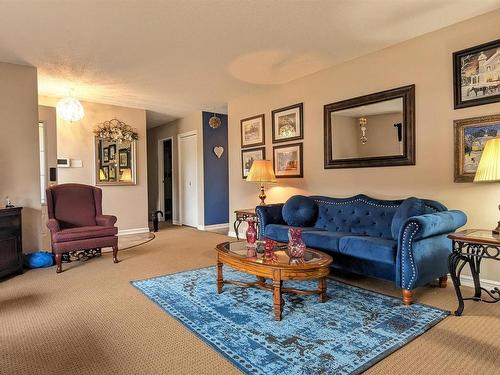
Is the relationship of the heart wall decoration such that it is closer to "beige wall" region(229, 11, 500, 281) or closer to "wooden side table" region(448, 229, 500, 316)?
"beige wall" region(229, 11, 500, 281)

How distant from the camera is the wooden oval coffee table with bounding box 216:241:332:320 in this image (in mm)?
2273

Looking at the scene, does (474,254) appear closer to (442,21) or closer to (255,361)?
(255,361)

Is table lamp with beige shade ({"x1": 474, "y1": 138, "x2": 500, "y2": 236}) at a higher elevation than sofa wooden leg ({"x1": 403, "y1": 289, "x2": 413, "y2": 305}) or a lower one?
higher

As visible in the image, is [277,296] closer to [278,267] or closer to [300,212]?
[278,267]

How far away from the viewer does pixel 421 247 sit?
2.55 metres

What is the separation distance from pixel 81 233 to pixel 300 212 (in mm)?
2635

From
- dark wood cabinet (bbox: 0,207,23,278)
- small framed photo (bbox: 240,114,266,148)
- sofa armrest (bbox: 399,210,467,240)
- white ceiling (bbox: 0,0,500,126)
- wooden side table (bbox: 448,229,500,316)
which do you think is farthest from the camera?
small framed photo (bbox: 240,114,266,148)

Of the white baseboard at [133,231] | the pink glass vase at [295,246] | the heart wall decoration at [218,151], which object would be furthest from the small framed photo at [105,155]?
the pink glass vase at [295,246]

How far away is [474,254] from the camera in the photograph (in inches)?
90.7

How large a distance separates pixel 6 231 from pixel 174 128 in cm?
466

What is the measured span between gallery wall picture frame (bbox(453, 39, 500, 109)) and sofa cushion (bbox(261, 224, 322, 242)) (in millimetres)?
1961

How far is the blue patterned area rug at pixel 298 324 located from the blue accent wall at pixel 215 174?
3695 mm

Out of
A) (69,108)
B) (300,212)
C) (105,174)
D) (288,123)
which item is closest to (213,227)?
(105,174)

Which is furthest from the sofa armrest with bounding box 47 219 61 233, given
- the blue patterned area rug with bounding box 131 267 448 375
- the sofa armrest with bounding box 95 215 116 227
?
the blue patterned area rug with bounding box 131 267 448 375
